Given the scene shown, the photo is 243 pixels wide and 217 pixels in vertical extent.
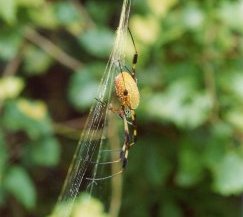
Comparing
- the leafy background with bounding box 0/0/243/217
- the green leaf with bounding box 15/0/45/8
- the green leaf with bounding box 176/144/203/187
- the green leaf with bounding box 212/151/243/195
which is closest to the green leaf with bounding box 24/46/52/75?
the leafy background with bounding box 0/0/243/217

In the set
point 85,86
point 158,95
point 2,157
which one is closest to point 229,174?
point 158,95

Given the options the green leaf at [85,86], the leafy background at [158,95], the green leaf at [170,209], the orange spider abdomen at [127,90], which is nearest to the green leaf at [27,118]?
the leafy background at [158,95]

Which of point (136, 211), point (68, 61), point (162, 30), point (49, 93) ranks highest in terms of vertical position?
point (162, 30)

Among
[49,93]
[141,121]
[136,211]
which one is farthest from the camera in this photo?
[49,93]

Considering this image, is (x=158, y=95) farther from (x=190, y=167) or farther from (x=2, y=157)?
(x=2, y=157)

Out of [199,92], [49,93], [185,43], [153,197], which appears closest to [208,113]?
[199,92]

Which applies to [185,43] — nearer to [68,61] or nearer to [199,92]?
[199,92]

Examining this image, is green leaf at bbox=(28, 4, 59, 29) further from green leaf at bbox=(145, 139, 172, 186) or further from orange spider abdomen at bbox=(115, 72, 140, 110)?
orange spider abdomen at bbox=(115, 72, 140, 110)
